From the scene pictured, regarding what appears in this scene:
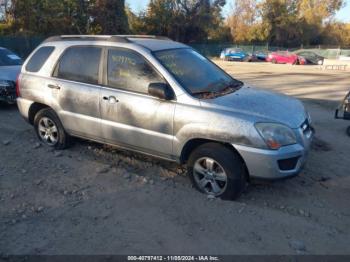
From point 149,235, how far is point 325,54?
159 feet

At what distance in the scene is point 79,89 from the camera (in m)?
5.33

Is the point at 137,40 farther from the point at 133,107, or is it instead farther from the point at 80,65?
the point at 133,107

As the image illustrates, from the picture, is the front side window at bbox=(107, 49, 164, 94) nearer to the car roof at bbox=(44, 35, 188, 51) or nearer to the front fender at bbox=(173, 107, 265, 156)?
the car roof at bbox=(44, 35, 188, 51)

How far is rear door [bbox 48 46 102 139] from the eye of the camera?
17.1 ft

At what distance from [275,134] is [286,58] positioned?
1412 inches

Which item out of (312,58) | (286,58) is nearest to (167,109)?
(286,58)

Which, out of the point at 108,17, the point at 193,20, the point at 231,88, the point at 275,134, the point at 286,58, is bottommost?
the point at 286,58

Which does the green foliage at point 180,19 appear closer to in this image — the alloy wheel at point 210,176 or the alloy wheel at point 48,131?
the alloy wheel at point 48,131

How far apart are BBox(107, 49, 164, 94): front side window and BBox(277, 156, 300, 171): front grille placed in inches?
68.3

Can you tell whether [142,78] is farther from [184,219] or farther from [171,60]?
[184,219]

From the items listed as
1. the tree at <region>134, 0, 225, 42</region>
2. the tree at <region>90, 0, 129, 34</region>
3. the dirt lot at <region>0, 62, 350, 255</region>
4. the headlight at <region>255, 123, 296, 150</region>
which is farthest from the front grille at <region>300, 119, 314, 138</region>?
the tree at <region>134, 0, 225, 42</region>

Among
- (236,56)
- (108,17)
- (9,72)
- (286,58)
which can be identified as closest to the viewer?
(9,72)

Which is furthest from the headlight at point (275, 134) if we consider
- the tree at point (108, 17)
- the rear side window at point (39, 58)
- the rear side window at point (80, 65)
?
the tree at point (108, 17)

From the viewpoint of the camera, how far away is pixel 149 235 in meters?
3.70
